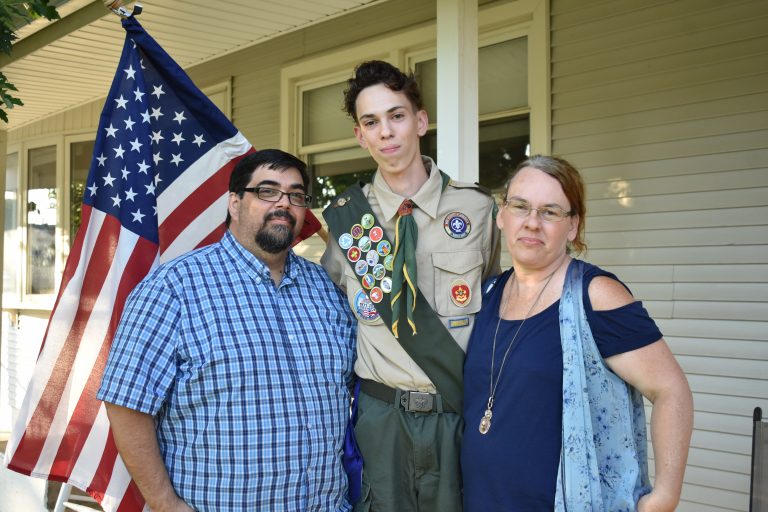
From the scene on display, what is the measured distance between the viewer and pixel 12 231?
9.33 metres

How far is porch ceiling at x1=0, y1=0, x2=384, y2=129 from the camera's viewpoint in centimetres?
406

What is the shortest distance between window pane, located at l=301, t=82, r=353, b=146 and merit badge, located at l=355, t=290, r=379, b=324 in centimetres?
345

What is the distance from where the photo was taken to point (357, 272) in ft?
7.62

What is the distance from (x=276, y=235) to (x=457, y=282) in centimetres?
60

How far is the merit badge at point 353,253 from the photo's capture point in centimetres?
234

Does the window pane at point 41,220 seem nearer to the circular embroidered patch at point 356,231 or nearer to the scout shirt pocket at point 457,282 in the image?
the circular embroidered patch at point 356,231

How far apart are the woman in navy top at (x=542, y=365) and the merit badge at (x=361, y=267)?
47 centimetres

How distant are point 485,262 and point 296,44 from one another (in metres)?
4.18

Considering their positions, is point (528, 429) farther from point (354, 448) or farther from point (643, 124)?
point (643, 124)

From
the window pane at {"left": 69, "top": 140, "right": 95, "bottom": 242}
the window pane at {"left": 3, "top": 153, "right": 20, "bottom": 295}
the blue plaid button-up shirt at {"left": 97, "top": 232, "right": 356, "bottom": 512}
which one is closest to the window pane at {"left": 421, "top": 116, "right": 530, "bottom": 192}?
the blue plaid button-up shirt at {"left": 97, "top": 232, "right": 356, "bottom": 512}

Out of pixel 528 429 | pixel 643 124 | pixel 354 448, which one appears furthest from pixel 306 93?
pixel 528 429

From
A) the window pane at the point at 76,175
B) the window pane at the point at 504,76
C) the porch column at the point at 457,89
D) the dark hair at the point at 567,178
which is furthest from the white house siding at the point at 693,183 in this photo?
the window pane at the point at 76,175

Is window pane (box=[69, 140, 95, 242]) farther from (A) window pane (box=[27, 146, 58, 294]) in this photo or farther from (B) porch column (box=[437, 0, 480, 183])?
(B) porch column (box=[437, 0, 480, 183])

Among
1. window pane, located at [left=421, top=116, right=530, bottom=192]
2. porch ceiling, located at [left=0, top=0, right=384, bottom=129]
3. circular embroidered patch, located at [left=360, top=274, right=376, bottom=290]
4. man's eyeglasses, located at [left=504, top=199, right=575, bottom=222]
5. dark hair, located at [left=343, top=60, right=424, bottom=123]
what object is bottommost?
circular embroidered patch, located at [left=360, top=274, right=376, bottom=290]
